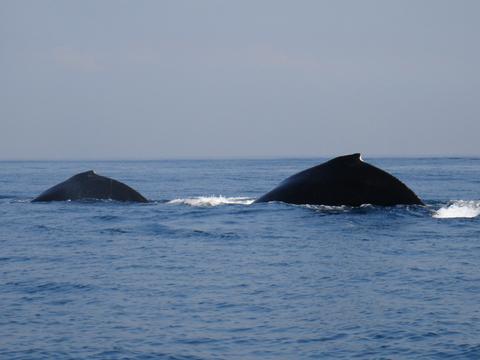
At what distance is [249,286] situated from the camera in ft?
33.8

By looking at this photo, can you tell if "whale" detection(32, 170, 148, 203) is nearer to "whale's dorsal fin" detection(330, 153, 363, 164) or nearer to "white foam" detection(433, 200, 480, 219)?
"whale's dorsal fin" detection(330, 153, 363, 164)

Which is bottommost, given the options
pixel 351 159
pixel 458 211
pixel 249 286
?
pixel 249 286

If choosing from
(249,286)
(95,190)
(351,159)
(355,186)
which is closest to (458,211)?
(355,186)

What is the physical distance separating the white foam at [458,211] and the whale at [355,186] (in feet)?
2.77

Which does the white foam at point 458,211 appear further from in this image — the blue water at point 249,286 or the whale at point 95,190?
the whale at point 95,190

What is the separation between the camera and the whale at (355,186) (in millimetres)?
17219

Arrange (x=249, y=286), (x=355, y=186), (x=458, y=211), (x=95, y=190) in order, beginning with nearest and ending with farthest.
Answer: (x=249, y=286) < (x=355, y=186) < (x=458, y=211) < (x=95, y=190)

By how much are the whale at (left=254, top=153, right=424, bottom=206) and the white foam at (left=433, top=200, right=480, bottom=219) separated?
0.84 meters

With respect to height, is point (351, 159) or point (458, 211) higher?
point (351, 159)

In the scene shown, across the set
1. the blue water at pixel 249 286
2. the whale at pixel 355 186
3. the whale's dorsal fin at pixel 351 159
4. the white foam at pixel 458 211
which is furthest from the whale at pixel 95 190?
the white foam at pixel 458 211

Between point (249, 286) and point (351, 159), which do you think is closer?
point (249, 286)

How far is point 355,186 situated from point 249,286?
768 centimetres

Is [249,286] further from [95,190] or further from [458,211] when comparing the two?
[95,190]

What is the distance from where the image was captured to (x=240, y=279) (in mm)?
10781
